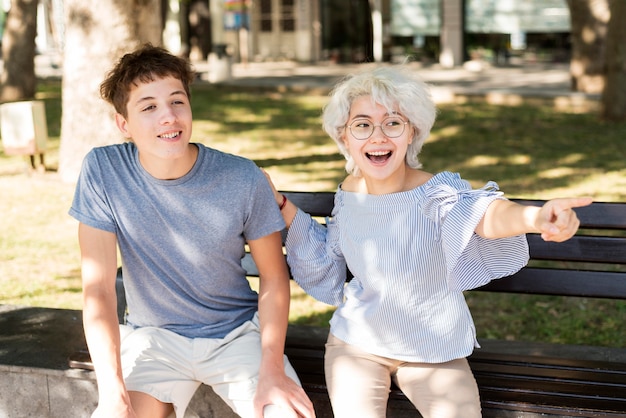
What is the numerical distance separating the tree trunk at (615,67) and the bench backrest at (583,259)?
9248 mm

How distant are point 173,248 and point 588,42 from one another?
12.7 meters

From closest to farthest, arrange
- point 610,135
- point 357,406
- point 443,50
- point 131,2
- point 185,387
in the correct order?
point 357,406 → point 185,387 → point 131,2 → point 610,135 → point 443,50

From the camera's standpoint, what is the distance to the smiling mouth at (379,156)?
9.80 feet

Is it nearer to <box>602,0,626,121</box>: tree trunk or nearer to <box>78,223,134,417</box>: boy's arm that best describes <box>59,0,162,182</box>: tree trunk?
<box>78,223,134,417</box>: boy's arm

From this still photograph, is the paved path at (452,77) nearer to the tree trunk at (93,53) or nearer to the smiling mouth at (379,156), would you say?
the tree trunk at (93,53)

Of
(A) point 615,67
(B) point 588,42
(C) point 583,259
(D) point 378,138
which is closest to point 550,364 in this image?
(C) point 583,259

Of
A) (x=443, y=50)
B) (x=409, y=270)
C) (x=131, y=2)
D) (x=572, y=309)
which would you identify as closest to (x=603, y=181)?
(x=572, y=309)

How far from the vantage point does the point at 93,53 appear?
8.58m

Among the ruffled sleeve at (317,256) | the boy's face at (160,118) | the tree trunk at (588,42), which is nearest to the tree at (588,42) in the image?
the tree trunk at (588,42)

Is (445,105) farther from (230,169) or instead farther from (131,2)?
(230,169)

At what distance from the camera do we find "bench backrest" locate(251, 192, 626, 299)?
10.5 feet

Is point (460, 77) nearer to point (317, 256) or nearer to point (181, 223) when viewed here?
point (317, 256)

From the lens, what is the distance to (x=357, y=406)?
285 cm

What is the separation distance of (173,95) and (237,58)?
25238 millimetres
